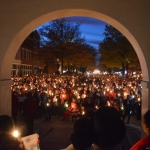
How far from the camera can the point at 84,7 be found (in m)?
6.87

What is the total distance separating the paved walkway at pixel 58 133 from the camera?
29.0 ft

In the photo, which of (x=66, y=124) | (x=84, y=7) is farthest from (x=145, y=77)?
(x=66, y=124)

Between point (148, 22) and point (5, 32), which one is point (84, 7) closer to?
point (148, 22)

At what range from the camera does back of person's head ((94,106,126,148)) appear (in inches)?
103

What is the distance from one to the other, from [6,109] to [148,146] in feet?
17.0

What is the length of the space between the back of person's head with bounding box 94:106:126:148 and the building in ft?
116

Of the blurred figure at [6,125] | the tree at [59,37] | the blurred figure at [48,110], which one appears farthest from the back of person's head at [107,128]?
the tree at [59,37]

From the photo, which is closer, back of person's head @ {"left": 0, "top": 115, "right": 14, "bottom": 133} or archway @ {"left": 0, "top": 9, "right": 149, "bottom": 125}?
back of person's head @ {"left": 0, "top": 115, "right": 14, "bottom": 133}

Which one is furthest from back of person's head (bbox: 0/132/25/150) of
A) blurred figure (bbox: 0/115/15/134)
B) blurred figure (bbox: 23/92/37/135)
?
blurred figure (bbox: 23/92/37/135)

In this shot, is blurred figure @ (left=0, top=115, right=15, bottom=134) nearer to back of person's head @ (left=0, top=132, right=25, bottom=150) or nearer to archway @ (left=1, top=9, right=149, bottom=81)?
back of person's head @ (left=0, top=132, right=25, bottom=150)

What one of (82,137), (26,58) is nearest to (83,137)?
(82,137)

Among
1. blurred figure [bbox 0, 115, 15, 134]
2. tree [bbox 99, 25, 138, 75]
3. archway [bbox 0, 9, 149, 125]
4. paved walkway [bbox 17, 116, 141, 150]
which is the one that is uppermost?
tree [bbox 99, 25, 138, 75]

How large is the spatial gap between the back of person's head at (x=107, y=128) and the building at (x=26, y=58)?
35478 millimetres

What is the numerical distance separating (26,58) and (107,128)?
45.5m
